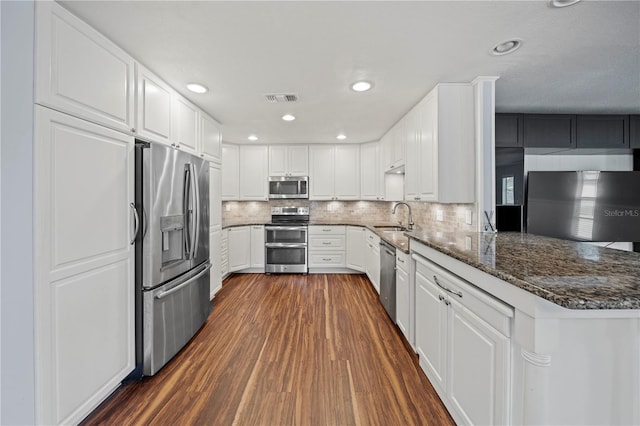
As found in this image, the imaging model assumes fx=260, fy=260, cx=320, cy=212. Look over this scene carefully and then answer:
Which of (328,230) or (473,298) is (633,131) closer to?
(473,298)

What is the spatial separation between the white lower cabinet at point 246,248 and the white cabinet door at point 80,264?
2.55 metres

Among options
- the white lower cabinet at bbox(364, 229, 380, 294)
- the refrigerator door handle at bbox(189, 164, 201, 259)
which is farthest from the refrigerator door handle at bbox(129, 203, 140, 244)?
the white lower cabinet at bbox(364, 229, 380, 294)

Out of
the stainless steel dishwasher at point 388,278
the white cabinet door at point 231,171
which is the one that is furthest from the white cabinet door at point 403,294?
the white cabinet door at point 231,171

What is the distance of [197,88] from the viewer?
7.83 feet

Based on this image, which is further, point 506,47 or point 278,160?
point 278,160

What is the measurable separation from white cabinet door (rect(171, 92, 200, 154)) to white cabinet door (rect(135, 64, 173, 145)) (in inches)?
4.2

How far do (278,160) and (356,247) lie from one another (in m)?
2.13

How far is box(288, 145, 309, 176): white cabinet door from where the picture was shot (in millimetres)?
4801

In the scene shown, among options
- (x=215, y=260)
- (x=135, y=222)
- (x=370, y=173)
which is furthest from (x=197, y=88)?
(x=370, y=173)

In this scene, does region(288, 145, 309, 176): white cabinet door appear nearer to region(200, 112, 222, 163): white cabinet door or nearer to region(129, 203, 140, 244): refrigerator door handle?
region(200, 112, 222, 163): white cabinet door

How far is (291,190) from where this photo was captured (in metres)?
4.78

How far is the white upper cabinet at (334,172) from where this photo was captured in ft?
15.8

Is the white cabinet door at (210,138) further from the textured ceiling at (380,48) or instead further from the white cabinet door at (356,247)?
the white cabinet door at (356,247)

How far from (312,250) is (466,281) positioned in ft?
11.4
